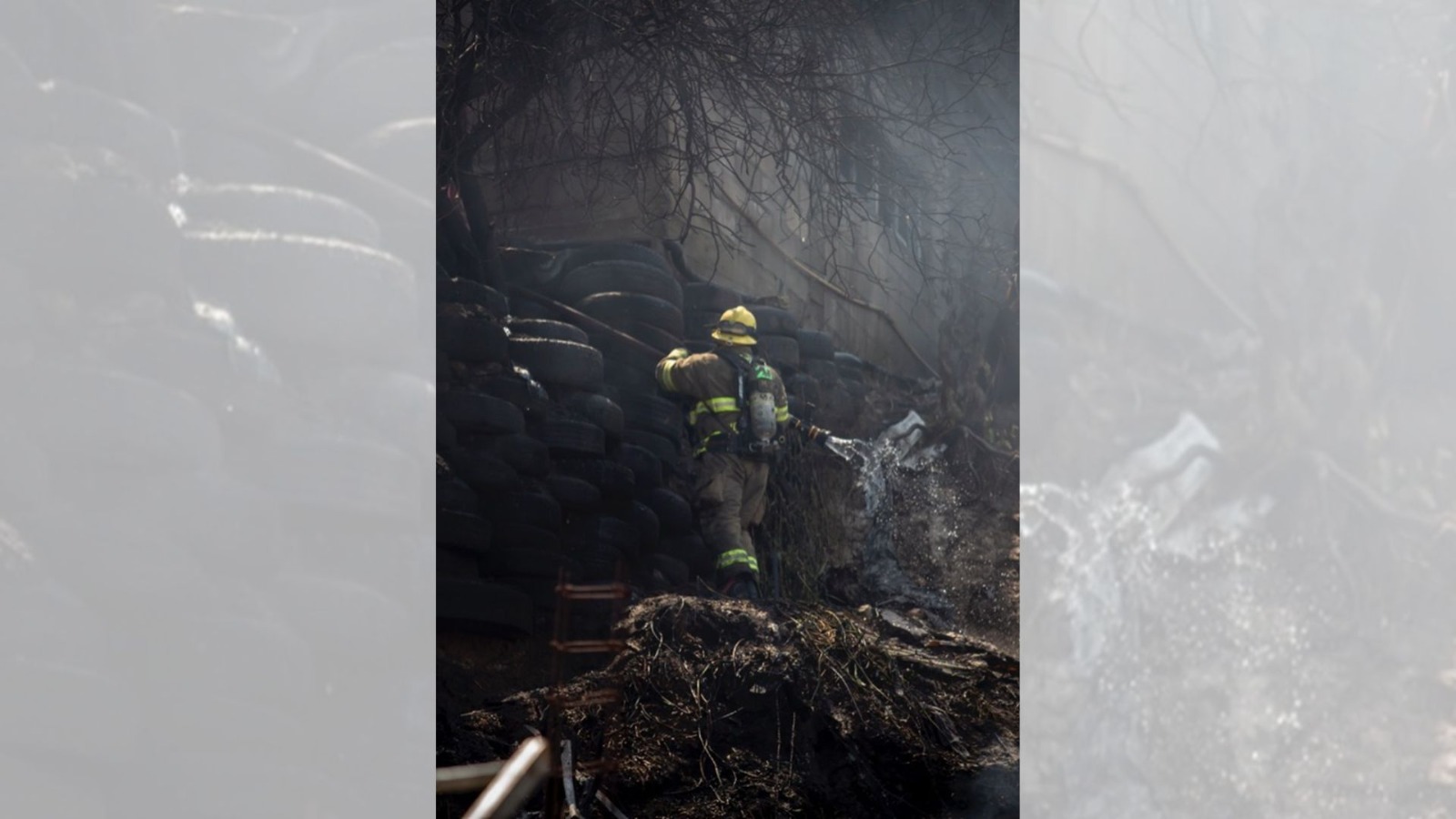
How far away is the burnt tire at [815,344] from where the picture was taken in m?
3.57

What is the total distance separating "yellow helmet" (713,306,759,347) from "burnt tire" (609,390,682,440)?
20 cm

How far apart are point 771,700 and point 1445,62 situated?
7.19 feet

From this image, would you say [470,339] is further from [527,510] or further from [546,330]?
[527,510]

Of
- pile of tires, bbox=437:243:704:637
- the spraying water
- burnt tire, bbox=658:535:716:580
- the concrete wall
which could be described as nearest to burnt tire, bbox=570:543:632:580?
pile of tires, bbox=437:243:704:637

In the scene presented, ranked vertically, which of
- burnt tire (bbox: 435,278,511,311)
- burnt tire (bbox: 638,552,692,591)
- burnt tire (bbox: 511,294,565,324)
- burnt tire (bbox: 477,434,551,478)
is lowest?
burnt tire (bbox: 638,552,692,591)

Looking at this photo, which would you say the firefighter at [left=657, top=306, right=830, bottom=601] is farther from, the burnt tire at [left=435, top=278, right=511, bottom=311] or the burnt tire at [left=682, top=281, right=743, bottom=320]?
the burnt tire at [left=435, top=278, right=511, bottom=311]

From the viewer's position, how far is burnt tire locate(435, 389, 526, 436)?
3.38 meters

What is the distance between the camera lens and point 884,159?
362cm

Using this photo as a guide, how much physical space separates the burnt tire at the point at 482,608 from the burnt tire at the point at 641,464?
35 cm

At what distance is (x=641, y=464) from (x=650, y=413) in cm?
11
